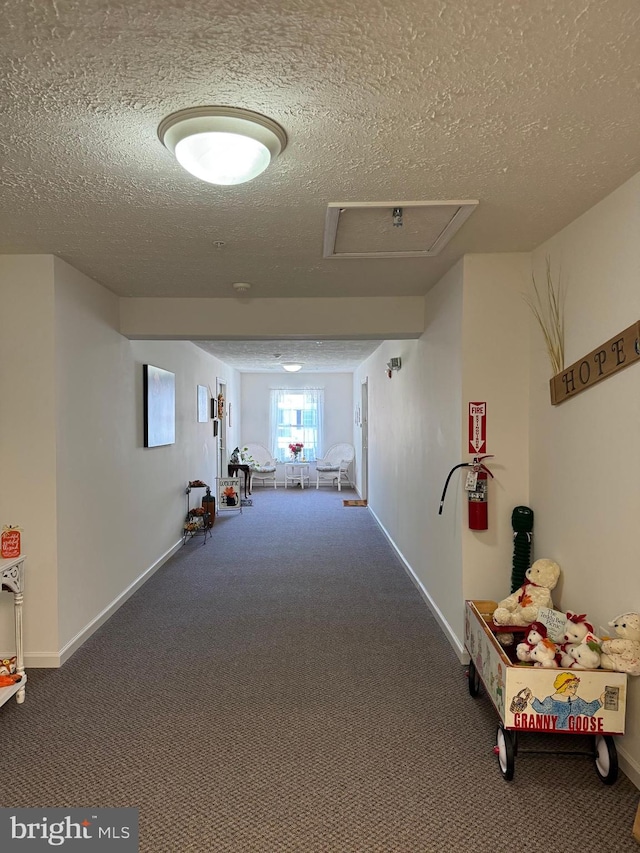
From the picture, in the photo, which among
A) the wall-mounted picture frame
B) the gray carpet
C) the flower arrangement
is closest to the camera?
the gray carpet

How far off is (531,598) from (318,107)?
87.5 inches

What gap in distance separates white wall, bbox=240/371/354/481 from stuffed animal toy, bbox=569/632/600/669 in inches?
342

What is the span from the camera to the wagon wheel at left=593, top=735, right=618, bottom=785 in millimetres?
1938

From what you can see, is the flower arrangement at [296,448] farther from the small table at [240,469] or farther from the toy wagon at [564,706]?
the toy wagon at [564,706]

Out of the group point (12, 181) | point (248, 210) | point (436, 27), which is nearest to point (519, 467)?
point (248, 210)

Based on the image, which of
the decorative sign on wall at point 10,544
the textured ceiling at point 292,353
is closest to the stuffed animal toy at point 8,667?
the decorative sign on wall at point 10,544

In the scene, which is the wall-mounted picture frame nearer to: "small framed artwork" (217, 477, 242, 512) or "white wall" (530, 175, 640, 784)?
"small framed artwork" (217, 477, 242, 512)

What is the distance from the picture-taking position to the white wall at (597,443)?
78.3 inches

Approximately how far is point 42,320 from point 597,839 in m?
3.35

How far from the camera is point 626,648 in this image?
191cm

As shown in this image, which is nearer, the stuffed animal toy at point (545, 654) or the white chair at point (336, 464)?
the stuffed animal toy at point (545, 654)

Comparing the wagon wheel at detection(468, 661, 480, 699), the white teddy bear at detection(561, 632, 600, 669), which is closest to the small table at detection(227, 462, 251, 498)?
the wagon wheel at detection(468, 661, 480, 699)

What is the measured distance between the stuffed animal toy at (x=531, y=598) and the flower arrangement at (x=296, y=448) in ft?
25.8

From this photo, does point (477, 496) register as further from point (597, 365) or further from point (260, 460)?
point (260, 460)
